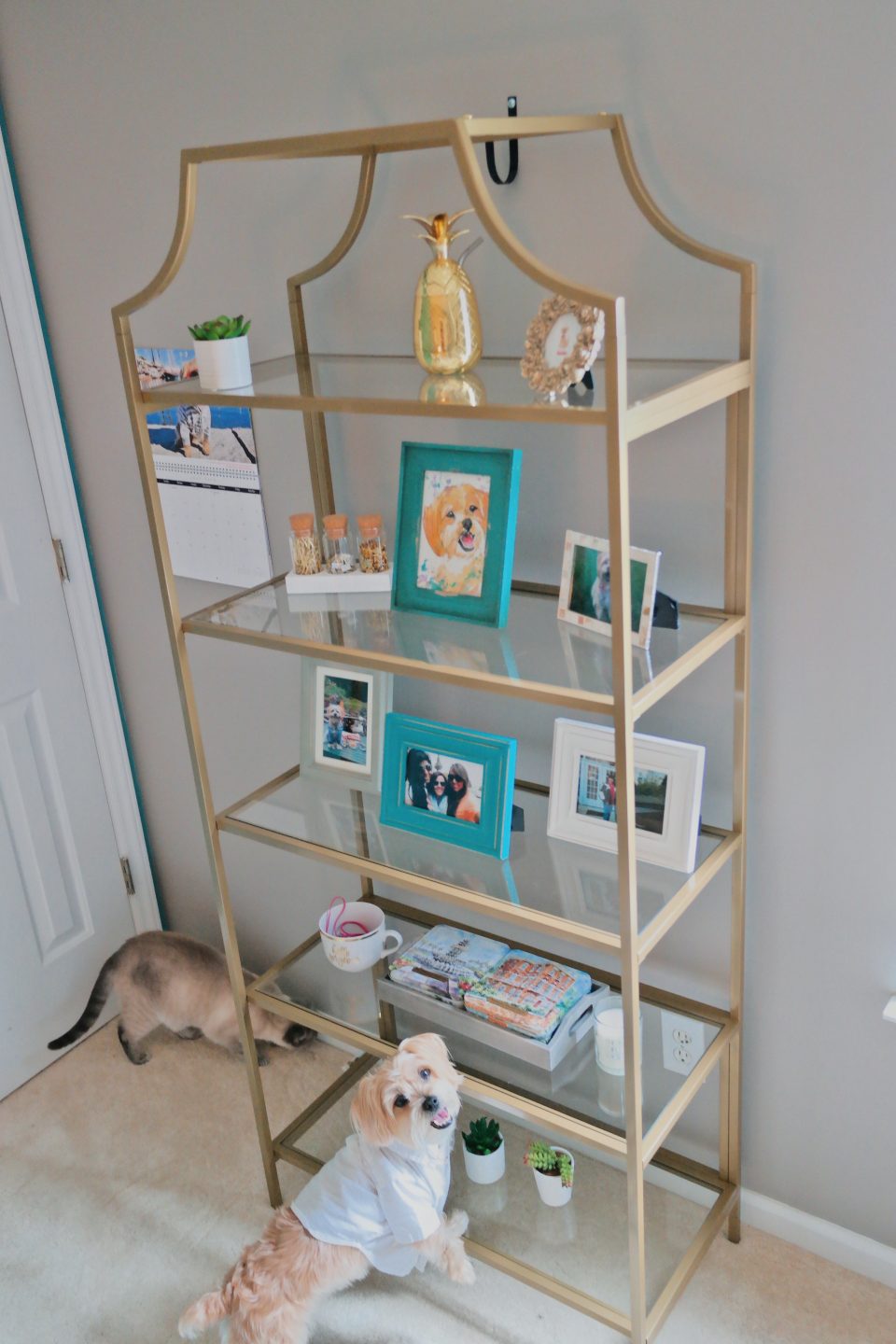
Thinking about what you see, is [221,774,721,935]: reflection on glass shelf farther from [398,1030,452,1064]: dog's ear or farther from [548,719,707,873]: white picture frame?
[398,1030,452,1064]: dog's ear

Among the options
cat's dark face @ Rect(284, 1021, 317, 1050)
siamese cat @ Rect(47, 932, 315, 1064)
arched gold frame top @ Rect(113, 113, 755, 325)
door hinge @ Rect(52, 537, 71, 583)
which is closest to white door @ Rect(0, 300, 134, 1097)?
door hinge @ Rect(52, 537, 71, 583)

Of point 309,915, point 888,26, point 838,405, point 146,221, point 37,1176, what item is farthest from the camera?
point 309,915

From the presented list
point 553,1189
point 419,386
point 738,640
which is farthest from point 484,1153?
point 419,386

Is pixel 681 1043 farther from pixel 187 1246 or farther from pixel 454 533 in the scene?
pixel 187 1246

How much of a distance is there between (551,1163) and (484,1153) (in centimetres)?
14

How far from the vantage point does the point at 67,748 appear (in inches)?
101

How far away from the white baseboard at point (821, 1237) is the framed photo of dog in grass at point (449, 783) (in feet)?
2.72

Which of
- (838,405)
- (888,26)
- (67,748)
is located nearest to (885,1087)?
(838,405)

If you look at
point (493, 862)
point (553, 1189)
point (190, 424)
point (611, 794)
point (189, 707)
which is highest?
point (190, 424)

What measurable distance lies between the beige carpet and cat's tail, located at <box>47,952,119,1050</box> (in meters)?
0.08

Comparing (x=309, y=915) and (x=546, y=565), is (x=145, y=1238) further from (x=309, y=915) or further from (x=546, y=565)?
(x=546, y=565)

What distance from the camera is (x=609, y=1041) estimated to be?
5.77 ft

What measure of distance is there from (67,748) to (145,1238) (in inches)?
41.1

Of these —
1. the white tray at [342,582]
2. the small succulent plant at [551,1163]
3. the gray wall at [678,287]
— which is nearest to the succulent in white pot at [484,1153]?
the small succulent plant at [551,1163]
